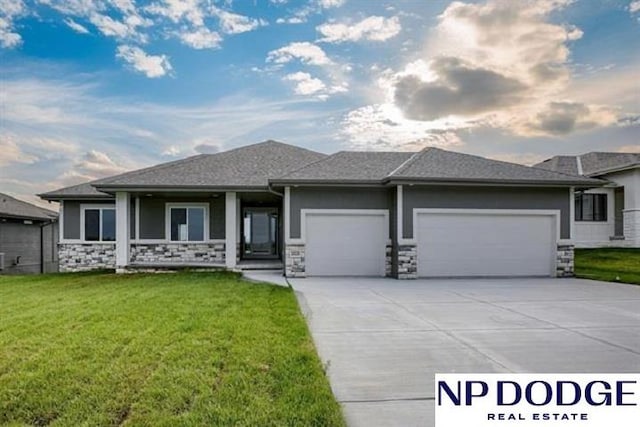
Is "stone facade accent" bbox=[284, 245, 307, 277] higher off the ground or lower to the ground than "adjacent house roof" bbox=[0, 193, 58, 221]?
lower

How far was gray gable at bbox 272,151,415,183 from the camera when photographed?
43.3ft

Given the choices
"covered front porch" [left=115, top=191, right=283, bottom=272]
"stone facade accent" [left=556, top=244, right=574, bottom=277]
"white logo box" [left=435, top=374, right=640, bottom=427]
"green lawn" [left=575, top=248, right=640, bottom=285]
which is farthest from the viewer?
"covered front porch" [left=115, top=191, right=283, bottom=272]

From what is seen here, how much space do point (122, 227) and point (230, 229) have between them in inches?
134

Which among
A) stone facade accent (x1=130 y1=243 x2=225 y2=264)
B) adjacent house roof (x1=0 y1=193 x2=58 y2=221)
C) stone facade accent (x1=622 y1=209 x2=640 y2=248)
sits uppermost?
adjacent house roof (x1=0 y1=193 x2=58 y2=221)

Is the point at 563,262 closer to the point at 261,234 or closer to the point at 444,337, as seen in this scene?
the point at 444,337

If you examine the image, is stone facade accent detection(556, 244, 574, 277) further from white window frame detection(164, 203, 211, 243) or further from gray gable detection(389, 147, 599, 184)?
white window frame detection(164, 203, 211, 243)

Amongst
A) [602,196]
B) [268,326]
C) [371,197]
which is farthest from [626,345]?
[602,196]

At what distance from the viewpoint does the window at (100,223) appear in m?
17.6

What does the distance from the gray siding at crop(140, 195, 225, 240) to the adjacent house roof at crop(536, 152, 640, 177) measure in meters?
17.4

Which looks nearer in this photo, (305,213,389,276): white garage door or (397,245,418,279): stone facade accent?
(397,245,418,279): stone facade accent

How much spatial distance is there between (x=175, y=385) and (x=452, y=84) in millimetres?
12835

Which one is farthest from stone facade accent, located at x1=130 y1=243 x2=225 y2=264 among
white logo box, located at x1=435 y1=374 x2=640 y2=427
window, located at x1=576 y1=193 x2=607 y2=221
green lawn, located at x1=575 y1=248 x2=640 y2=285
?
window, located at x1=576 y1=193 x2=607 y2=221

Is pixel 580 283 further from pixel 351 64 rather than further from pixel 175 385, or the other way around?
pixel 175 385

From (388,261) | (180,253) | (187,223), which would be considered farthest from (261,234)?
(388,261)
